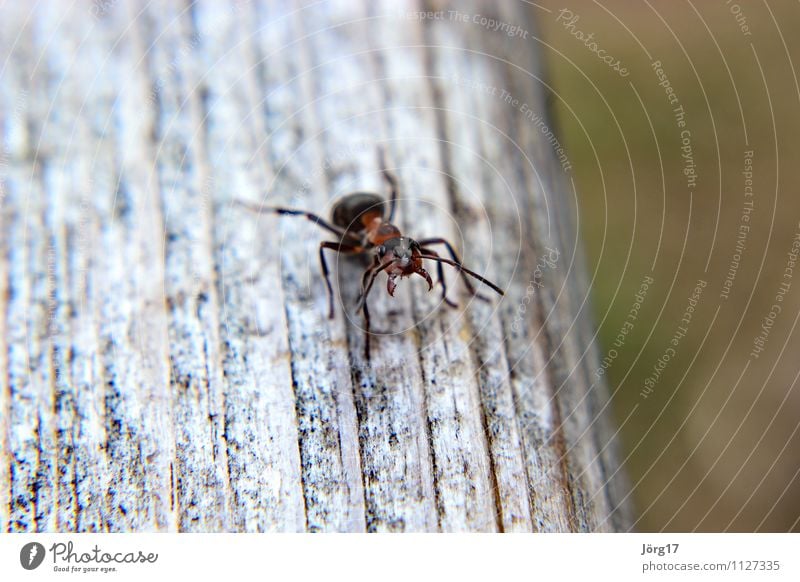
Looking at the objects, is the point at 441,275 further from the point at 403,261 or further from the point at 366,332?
the point at 366,332

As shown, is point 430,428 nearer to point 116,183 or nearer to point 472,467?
point 472,467

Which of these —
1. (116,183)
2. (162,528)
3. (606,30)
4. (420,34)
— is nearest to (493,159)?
(420,34)

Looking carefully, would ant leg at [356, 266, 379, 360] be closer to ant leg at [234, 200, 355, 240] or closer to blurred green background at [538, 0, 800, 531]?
ant leg at [234, 200, 355, 240]

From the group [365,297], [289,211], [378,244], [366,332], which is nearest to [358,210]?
[378,244]

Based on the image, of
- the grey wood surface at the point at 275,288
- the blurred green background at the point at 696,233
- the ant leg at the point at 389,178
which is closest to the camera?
the grey wood surface at the point at 275,288

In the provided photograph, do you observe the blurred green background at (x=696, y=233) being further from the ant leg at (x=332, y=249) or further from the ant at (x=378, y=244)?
the ant leg at (x=332, y=249)
